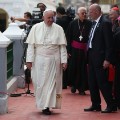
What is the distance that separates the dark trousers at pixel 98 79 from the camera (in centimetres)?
1013

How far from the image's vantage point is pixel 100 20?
1025 cm

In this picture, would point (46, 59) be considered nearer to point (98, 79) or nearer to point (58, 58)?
point (58, 58)

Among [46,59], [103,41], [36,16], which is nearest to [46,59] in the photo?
[46,59]

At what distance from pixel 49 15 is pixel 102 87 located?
1.69 meters

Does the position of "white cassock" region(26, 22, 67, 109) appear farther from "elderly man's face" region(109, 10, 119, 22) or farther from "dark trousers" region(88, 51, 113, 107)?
"elderly man's face" region(109, 10, 119, 22)

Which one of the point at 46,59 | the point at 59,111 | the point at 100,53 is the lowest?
the point at 59,111

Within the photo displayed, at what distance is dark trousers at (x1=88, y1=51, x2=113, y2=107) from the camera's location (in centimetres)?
1013

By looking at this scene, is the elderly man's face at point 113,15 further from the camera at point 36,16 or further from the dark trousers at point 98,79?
the camera at point 36,16

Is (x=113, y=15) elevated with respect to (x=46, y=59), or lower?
elevated

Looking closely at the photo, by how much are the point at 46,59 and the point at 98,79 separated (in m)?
1.06

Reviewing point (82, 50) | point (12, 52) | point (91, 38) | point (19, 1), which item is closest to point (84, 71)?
point (82, 50)

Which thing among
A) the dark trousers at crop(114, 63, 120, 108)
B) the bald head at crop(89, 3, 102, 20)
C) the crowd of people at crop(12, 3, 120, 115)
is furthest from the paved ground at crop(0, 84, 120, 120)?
the bald head at crop(89, 3, 102, 20)

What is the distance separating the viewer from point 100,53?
33.1 ft

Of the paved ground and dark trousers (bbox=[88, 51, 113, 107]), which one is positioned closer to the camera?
the paved ground
